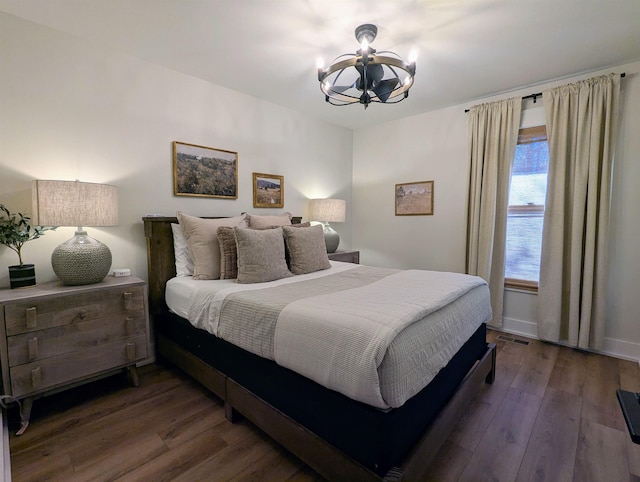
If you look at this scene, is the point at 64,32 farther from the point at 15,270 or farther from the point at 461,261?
the point at 461,261

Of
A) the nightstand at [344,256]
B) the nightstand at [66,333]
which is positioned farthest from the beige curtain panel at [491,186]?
the nightstand at [66,333]

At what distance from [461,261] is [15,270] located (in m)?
3.79

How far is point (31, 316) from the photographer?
5.37 feet

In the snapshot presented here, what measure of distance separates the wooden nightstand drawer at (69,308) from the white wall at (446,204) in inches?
118

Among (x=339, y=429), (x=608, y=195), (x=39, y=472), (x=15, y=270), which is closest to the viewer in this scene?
(x=339, y=429)

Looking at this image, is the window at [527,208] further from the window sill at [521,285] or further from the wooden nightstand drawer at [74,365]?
the wooden nightstand drawer at [74,365]

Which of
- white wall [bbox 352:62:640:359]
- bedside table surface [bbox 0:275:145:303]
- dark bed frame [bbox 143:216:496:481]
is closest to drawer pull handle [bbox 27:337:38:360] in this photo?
bedside table surface [bbox 0:275:145:303]

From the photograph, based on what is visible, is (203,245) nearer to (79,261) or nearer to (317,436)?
(79,261)

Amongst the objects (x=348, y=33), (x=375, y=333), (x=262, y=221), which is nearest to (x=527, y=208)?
(x=348, y=33)

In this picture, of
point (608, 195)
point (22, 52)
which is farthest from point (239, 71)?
point (608, 195)

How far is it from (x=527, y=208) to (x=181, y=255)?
3322 mm

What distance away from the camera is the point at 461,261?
3344mm

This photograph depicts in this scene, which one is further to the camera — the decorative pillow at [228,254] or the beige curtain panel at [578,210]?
the beige curtain panel at [578,210]

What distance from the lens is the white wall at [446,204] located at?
250 centimetres
